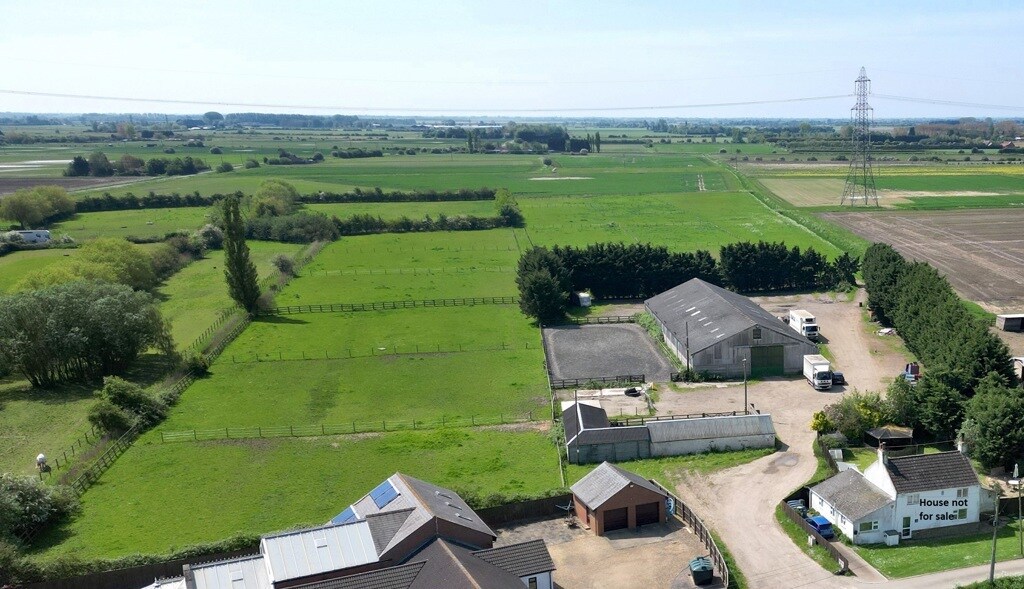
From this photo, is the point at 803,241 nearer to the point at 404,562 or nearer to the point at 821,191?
the point at 821,191

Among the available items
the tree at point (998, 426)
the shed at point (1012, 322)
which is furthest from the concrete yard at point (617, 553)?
the shed at point (1012, 322)

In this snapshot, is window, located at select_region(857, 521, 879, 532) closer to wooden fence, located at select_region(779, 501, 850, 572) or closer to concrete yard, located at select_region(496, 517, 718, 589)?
wooden fence, located at select_region(779, 501, 850, 572)

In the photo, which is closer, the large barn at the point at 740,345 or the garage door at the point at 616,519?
the garage door at the point at 616,519

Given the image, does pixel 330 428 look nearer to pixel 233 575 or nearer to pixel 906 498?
pixel 233 575

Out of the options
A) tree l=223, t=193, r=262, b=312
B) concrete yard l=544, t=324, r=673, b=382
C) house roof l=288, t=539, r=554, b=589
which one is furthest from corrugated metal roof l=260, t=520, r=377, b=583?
tree l=223, t=193, r=262, b=312

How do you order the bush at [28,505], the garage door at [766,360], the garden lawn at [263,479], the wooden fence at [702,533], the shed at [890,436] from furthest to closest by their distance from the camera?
the garage door at [766,360], the shed at [890,436], the garden lawn at [263,479], the bush at [28,505], the wooden fence at [702,533]

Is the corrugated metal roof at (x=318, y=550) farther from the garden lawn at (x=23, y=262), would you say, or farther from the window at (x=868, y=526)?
the garden lawn at (x=23, y=262)

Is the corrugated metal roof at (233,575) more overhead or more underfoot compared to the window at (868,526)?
more overhead

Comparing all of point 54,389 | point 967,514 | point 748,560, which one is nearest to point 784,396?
point 967,514

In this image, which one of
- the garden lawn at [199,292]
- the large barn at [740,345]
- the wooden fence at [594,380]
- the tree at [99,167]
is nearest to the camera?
the wooden fence at [594,380]
